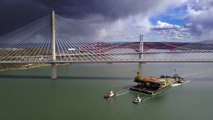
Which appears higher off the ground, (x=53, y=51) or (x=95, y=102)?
(x=53, y=51)

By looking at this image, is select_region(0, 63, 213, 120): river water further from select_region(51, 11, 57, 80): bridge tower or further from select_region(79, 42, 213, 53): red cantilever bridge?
select_region(79, 42, 213, 53): red cantilever bridge

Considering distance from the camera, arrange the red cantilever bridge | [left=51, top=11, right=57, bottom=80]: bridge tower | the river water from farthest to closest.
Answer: the red cantilever bridge
[left=51, top=11, right=57, bottom=80]: bridge tower
the river water

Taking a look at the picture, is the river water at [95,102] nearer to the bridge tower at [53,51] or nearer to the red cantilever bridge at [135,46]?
the bridge tower at [53,51]

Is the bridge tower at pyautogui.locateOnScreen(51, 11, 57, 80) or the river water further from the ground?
the bridge tower at pyautogui.locateOnScreen(51, 11, 57, 80)

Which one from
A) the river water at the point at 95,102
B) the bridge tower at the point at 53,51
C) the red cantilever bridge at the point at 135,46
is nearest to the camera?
the river water at the point at 95,102

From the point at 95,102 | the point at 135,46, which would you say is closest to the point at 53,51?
the point at 95,102

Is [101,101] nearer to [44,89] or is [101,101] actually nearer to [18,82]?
[44,89]

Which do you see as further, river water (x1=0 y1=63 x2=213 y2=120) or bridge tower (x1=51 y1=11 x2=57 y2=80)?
bridge tower (x1=51 y1=11 x2=57 y2=80)

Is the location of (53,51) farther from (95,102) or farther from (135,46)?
(135,46)

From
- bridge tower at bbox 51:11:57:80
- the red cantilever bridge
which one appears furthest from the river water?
the red cantilever bridge

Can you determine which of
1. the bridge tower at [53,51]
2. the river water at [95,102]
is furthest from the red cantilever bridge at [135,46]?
the river water at [95,102]

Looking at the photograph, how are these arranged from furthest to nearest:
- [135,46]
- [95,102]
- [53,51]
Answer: [135,46]
[53,51]
[95,102]

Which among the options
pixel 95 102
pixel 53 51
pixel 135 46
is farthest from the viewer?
pixel 135 46

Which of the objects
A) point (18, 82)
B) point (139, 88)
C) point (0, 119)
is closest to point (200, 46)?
point (139, 88)
